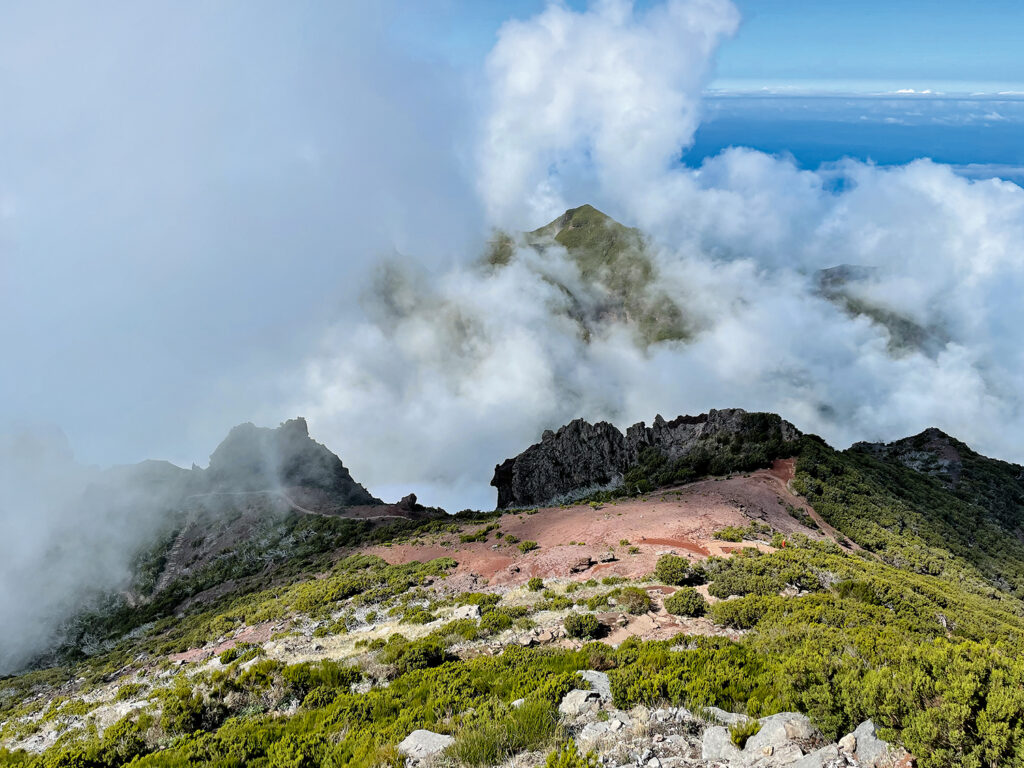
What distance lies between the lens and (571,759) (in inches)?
372

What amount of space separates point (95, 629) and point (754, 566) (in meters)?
68.6

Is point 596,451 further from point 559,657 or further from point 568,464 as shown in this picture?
point 559,657

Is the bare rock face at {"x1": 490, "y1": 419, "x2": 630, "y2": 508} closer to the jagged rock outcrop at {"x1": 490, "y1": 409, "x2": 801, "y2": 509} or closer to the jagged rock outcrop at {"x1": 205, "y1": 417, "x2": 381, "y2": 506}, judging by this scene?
the jagged rock outcrop at {"x1": 490, "y1": 409, "x2": 801, "y2": 509}

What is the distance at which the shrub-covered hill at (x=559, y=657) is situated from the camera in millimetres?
10109

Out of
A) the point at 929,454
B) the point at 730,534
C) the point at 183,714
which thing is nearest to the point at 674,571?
the point at 730,534

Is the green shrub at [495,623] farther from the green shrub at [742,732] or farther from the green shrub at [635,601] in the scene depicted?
the green shrub at [742,732]

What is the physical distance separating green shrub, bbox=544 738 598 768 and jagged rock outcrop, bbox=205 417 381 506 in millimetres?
68433

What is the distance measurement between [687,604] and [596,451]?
167ft

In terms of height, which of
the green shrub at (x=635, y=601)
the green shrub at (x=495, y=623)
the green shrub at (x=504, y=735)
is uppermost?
the green shrub at (x=635, y=601)

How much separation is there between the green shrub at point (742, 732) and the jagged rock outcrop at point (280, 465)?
69.3 m

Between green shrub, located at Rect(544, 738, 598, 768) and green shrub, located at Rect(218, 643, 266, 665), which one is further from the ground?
green shrub, located at Rect(544, 738, 598, 768)

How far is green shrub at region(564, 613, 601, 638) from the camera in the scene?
66.9 ft

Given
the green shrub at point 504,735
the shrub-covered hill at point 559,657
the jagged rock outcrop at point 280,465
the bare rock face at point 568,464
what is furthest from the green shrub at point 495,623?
the jagged rock outcrop at point 280,465

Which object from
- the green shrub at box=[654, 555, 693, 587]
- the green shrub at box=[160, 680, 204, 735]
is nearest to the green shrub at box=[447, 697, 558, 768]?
the green shrub at box=[160, 680, 204, 735]
